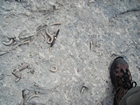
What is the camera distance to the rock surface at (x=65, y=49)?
7.44 feet

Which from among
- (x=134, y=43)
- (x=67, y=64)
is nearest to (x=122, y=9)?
(x=134, y=43)

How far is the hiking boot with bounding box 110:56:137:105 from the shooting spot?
254cm

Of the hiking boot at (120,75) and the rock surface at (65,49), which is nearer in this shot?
the rock surface at (65,49)

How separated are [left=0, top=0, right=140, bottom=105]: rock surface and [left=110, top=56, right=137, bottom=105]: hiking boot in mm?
65

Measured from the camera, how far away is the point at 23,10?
2.34 meters

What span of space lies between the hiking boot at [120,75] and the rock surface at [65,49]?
→ 2.5 inches

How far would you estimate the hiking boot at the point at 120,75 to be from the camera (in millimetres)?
2535

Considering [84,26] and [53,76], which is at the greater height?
[84,26]

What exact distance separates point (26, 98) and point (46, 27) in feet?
2.43

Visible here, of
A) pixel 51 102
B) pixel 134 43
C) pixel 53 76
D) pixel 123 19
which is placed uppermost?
pixel 123 19

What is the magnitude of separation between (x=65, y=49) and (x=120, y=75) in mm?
674

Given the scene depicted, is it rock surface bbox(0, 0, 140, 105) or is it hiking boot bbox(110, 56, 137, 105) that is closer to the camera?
rock surface bbox(0, 0, 140, 105)

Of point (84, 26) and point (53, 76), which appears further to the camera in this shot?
point (84, 26)

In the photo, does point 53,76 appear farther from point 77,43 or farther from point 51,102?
point 77,43
